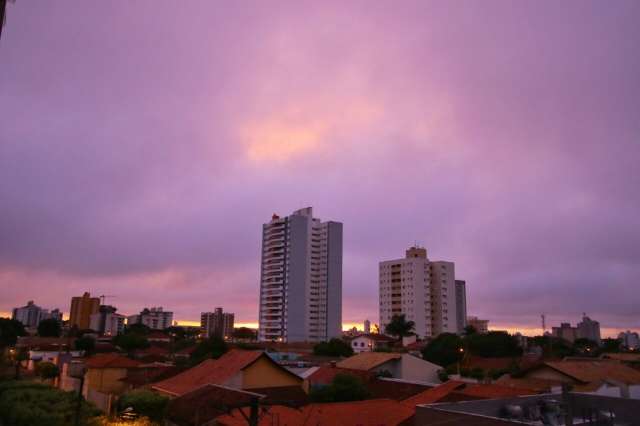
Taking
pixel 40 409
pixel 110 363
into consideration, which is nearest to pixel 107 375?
pixel 110 363

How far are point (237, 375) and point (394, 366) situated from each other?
2323 centimetres

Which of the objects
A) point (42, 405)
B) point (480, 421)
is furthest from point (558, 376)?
point (42, 405)

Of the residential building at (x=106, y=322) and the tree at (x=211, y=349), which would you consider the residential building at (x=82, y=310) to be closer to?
the residential building at (x=106, y=322)

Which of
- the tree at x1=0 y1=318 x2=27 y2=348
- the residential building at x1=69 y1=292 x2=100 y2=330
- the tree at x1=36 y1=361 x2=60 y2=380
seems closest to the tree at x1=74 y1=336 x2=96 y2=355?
the tree at x1=0 y1=318 x2=27 y2=348

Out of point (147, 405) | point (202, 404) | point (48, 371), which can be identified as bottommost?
point (48, 371)

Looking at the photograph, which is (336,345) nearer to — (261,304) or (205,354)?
(205,354)

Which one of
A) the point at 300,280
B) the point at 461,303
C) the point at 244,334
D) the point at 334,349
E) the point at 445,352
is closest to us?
the point at 445,352

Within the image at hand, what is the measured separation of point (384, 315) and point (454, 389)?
92.7m

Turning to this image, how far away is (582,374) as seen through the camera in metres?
36.0

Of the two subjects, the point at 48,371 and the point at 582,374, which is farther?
the point at 48,371

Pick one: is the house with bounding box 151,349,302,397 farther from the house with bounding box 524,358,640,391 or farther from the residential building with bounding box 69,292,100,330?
the residential building with bounding box 69,292,100,330

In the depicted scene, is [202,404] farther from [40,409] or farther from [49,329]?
[49,329]

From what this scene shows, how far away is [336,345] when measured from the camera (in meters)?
71.4

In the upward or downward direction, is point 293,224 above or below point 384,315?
above
